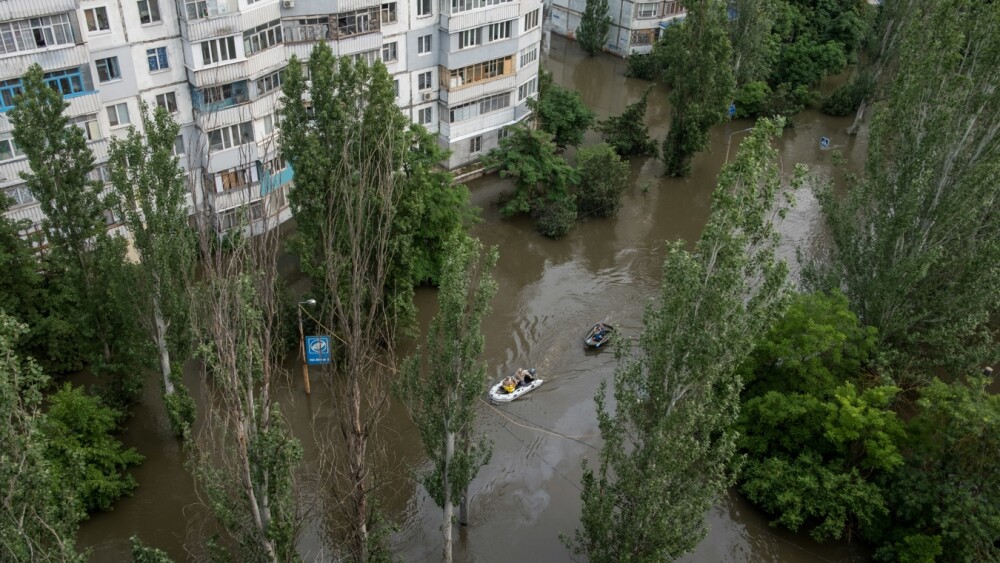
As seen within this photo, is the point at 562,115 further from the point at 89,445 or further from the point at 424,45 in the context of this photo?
the point at 89,445

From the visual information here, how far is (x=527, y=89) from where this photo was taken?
1751 inches

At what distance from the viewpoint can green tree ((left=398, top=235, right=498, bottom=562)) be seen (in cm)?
1861

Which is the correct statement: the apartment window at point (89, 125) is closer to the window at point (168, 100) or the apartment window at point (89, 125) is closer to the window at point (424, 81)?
the window at point (168, 100)

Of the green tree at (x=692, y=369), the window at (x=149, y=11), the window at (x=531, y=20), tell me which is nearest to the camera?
the green tree at (x=692, y=369)

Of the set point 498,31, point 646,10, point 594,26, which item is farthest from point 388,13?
point 646,10

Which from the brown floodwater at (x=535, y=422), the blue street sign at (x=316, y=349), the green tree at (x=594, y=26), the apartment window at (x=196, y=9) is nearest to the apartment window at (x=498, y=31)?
the brown floodwater at (x=535, y=422)

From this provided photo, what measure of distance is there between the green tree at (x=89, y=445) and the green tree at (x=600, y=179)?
25952 mm

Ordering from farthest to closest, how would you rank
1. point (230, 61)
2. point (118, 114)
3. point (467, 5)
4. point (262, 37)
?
1. point (467, 5)
2. point (262, 37)
3. point (230, 61)
4. point (118, 114)

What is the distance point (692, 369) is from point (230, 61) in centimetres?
2342

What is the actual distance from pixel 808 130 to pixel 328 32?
119 ft

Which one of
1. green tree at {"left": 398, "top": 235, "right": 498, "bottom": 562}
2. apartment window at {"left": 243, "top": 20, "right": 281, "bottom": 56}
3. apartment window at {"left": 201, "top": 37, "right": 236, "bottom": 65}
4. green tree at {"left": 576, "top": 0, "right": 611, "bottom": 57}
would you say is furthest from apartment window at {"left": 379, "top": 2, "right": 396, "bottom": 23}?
green tree at {"left": 576, "top": 0, "right": 611, "bottom": 57}

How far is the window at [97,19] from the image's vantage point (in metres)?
27.8

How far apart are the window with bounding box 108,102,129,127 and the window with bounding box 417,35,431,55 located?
14550mm

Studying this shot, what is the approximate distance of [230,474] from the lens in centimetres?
1562
